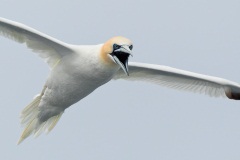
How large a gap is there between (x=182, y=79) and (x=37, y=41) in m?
3.72

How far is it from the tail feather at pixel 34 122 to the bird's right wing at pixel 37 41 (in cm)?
131

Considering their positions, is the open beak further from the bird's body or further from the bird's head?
the bird's body

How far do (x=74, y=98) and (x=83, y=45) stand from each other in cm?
127

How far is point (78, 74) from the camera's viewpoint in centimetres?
1684

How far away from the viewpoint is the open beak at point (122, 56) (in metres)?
15.3

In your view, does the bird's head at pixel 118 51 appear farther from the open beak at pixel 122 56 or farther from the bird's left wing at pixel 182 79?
the bird's left wing at pixel 182 79

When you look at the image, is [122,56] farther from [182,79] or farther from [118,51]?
[182,79]

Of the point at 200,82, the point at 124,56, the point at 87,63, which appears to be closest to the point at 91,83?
the point at 87,63

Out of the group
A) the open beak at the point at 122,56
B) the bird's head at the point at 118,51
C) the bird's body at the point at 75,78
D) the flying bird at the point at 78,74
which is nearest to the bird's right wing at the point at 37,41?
the flying bird at the point at 78,74

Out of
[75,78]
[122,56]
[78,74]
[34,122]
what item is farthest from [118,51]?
[34,122]

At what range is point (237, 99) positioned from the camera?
62.2 ft

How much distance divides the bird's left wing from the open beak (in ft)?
8.72

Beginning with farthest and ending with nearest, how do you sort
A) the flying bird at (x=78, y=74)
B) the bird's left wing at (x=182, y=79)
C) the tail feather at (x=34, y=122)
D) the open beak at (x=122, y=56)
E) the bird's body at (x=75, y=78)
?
the tail feather at (x=34, y=122), the bird's left wing at (x=182, y=79), the bird's body at (x=75, y=78), the flying bird at (x=78, y=74), the open beak at (x=122, y=56)

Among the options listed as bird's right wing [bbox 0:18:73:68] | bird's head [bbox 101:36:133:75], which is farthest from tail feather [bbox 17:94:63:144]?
bird's head [bbox 101:36:133:75]
